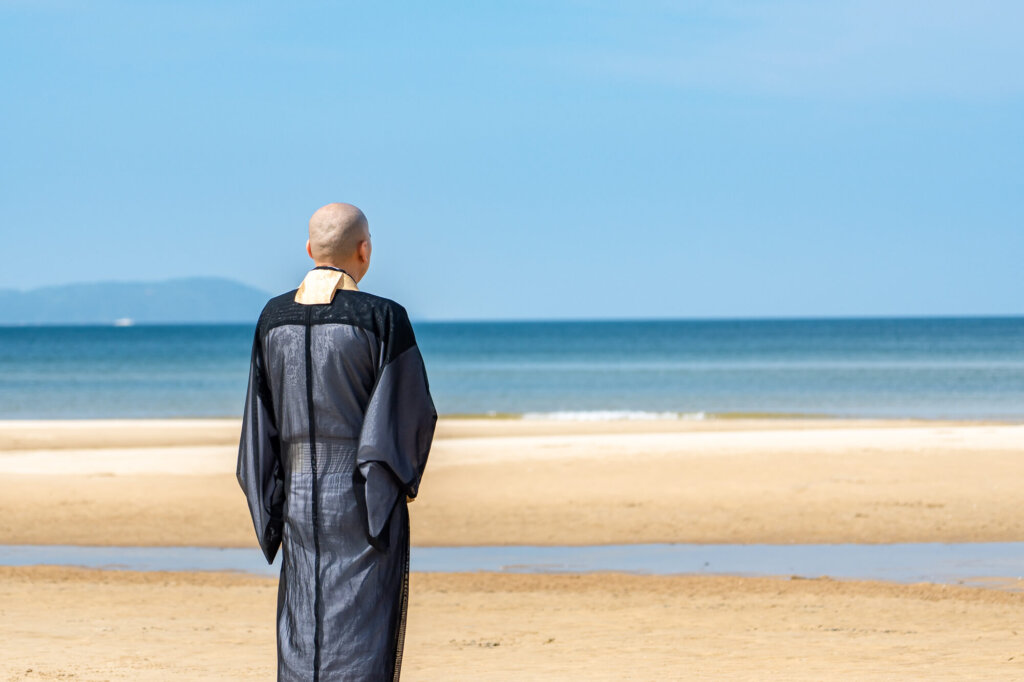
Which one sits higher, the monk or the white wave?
the monk

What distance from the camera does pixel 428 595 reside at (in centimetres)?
968

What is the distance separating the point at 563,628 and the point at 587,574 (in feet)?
7.18

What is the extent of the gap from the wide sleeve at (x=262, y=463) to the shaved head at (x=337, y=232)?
0.37 meters

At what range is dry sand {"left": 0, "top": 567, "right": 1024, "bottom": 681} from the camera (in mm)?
7211

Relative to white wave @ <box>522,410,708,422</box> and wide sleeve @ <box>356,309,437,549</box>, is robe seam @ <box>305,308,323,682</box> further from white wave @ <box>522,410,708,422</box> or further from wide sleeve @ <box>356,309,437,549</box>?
white wave @ <box>522,410,708,422</box>

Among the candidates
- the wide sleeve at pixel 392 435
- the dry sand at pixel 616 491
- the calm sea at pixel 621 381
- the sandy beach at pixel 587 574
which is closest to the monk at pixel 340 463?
the wide sleeve at pixel 392 435

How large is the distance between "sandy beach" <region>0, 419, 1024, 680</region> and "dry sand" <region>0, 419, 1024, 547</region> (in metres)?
0.05

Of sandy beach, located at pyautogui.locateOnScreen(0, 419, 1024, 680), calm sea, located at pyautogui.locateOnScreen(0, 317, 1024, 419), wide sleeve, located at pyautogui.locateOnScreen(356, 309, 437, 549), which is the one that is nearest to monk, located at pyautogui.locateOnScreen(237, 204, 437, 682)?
wide sleeve, located at pyautogui.locateOnScreen(356, 309, 437, 549)

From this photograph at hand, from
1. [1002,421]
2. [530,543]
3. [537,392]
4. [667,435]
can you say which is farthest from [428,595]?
[537,392]

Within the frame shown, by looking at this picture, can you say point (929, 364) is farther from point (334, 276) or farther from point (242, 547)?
point (334, 276)

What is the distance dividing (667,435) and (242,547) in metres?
12.3

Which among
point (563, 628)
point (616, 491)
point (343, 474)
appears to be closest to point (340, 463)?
point (343, 474)

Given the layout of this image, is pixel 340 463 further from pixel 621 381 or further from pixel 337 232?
pixel 621 381

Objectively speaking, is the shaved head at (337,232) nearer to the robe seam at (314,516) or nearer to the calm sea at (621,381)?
the robe seam at (314,516)
